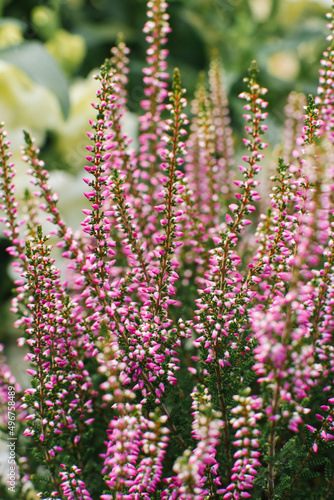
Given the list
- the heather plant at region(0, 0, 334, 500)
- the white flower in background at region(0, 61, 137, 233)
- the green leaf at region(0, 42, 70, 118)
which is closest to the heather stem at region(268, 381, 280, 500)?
the heather plant at region(0, 0, 334, 500)

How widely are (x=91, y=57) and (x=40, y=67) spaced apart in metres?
0.55

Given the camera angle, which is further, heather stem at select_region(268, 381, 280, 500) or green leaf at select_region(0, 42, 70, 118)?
green leaf at select_region(0, 42, 70, 118)

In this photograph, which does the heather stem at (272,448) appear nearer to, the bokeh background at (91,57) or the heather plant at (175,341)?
the heather plant at (175,341)

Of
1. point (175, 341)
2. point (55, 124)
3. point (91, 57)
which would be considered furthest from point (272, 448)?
point (91, 57)

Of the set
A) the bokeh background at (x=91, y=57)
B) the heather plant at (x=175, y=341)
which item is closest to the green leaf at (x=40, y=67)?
the bokeh background at (x=91, y=57)

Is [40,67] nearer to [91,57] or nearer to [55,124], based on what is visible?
Answer: [55,124]

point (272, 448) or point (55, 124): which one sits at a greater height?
point (55, 124)

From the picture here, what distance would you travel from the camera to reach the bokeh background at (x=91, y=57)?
1052 millimetres

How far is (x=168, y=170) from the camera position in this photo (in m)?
0.45

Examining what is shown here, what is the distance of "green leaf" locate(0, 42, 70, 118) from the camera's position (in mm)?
1025

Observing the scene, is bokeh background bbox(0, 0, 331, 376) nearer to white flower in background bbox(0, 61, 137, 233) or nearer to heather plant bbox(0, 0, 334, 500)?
white flower in background bbox(0, 61, 137, 233)

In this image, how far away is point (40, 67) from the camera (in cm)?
108

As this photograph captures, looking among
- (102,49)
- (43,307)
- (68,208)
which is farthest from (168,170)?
(102,49)

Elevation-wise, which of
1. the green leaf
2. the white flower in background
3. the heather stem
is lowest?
the heather stem
